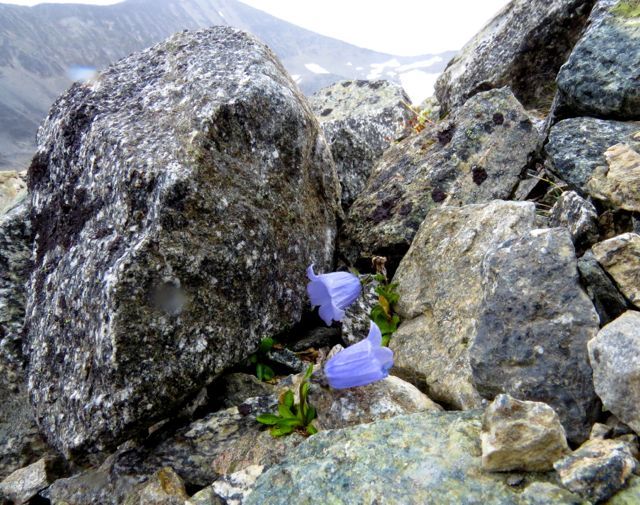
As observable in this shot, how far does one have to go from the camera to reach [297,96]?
403 cm

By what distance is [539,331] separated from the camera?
2.26 meters

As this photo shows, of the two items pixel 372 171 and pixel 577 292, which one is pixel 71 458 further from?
pixel 372 171

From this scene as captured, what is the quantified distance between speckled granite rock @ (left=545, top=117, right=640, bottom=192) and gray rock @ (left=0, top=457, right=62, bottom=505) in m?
4.16

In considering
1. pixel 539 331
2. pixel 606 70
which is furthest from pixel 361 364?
pixel 606 70

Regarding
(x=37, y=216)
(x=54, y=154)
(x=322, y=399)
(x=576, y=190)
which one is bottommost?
(x=322, y=399)

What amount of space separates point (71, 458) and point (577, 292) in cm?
299

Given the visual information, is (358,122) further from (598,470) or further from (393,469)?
(598,470)

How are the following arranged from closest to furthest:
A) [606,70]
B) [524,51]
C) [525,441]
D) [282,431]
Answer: [525,441] → [282,431] → [606,70] → [524,51]

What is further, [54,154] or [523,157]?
[523,157]

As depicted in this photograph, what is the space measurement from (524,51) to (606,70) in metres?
2.13

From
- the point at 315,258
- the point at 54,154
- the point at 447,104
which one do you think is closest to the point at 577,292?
the point at 315,258

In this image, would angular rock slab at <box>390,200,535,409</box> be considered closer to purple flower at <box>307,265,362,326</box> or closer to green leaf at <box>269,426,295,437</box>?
purple flower at <box>307,265,362,326</box>

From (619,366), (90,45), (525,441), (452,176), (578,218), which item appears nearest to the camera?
(525,441)

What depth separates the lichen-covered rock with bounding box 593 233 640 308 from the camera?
87.3 inches
